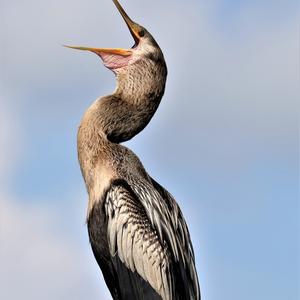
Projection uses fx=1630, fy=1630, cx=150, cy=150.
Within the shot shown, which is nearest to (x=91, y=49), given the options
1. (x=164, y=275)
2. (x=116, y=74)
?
(x=116, y=74)

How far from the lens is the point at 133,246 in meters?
15.0

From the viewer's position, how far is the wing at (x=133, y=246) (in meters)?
14.9

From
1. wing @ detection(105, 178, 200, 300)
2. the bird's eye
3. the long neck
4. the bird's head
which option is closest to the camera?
wing @ detection(105, 178, 200, 300)

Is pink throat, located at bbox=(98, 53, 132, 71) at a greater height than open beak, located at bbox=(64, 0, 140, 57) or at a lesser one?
lesser

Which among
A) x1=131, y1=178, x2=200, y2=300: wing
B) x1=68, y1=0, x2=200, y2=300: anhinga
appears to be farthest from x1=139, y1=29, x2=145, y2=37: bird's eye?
x1=131, y1=178, x2=200, y2=300: wing

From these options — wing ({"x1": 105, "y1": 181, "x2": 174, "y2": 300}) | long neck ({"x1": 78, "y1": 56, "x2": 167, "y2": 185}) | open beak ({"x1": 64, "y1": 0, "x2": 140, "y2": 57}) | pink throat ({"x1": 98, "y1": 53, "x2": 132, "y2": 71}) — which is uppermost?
open beak ({"x1": 64, "y1": 0, "x2": 140, "y2": 57})

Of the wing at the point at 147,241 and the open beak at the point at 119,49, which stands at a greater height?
the open beak at the point at 119,49

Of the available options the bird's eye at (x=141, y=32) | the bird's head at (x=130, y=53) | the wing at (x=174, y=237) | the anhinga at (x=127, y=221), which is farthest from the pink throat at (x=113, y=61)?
the wing at (x=174, y=237)

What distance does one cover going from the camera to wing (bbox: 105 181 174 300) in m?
14.9

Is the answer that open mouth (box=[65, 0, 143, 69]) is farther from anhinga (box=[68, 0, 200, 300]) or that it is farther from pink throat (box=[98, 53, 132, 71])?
anhinga (box=[68, 0, 200, 300])

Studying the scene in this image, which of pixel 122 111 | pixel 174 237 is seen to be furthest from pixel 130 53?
pixel 174 237

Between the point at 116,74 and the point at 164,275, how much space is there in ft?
6.75

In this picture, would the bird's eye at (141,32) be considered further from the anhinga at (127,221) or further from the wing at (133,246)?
the wing at (133,246)

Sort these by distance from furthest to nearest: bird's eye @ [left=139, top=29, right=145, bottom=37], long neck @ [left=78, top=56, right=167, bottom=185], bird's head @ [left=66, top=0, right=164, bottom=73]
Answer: bird's eye @ [left=139, top=29, right=145, bottom=37] < bird's head @ [left=66, top=0, right=164, bottom=73] < long neck @ [left=78, top=56, right=167, bottom=185]
